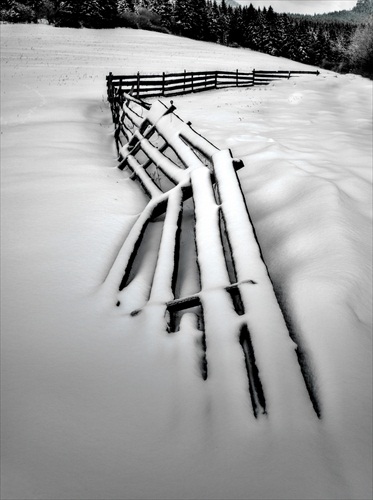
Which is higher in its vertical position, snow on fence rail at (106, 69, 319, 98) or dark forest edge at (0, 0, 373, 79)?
dark forest edge at (0, 0, 373, 79)

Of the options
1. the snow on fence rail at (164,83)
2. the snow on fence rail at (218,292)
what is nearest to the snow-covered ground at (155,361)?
the snow on fence rail at (218,292)

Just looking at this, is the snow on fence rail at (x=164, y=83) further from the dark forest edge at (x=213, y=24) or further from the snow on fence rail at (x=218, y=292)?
the dark forest edge at (x=213, y=24)

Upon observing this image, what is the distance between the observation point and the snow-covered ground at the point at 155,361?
122cm

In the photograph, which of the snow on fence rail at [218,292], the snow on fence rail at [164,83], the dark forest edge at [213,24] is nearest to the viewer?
the snow on fence rail at [218,292]

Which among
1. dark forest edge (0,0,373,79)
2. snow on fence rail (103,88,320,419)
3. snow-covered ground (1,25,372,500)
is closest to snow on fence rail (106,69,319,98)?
snow-covered ground (1,25,372,500)

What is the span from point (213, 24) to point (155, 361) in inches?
2822

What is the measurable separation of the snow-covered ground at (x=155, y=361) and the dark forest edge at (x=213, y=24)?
47427mm

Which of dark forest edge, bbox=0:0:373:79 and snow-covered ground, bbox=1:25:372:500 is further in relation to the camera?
dark forest edge, bbox=0:0:373:79

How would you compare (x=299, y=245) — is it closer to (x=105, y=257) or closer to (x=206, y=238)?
(x=206, y=238)

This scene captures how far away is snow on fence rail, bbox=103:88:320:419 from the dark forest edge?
47.6 m

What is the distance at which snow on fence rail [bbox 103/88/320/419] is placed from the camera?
145 cm

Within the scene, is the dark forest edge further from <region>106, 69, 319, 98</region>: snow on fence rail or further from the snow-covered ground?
the snow-covered ground

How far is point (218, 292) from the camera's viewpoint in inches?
74.0

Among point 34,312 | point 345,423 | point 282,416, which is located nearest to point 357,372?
point 345,423
